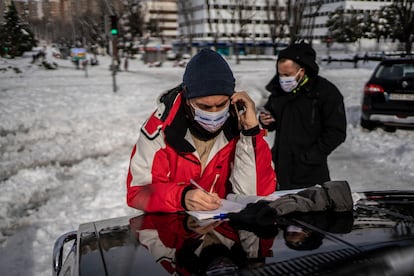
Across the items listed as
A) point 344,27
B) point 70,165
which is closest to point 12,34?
point 70,165

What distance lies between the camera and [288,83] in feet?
11.9

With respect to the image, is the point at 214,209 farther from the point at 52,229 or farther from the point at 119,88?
the point at 119,88

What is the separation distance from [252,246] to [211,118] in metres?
0.76

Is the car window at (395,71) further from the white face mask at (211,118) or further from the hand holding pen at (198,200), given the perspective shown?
the hand holding pen at (198,200)

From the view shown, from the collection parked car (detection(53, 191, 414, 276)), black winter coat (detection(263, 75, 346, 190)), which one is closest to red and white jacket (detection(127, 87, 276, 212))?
parked car (detection(53, 191, 414, 276))

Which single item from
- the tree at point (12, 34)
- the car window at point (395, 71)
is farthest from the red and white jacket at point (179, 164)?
the tree at point (12, 34)

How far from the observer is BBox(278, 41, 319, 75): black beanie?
350 centimetres

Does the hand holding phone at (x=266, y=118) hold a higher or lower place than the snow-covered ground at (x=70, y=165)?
higher

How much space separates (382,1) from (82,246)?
93.9m

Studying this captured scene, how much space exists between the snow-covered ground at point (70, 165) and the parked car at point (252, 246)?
1199 mm

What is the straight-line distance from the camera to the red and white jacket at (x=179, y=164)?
212 centimetres

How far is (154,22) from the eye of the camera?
289 feet

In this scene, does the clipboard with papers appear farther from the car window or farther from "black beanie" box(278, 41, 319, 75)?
the car window

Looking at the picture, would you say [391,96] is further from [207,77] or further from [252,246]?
[252,246]
